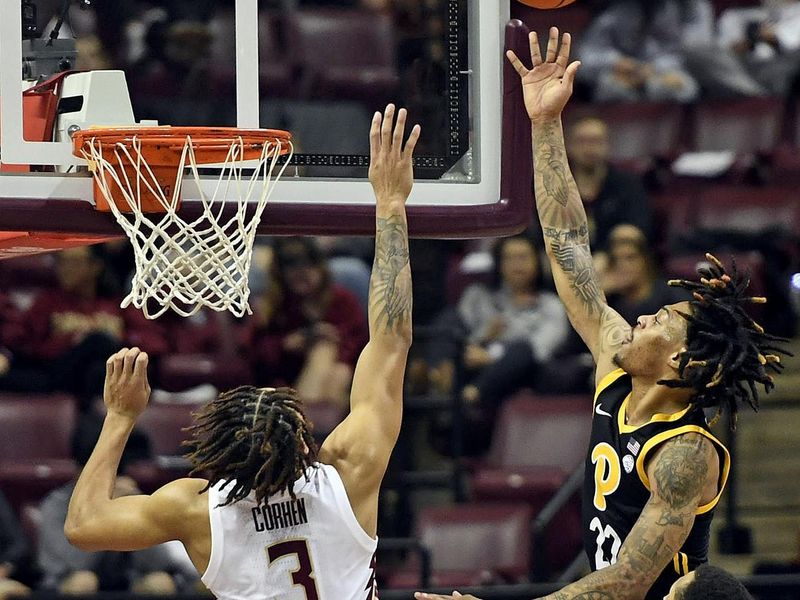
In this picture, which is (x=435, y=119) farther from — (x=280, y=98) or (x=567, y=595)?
(x=567, y=595)

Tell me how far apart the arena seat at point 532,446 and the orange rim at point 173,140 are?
3.02m

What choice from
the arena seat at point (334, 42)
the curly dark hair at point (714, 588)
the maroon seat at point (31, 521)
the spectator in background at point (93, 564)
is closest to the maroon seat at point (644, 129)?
the arena seat at point (334, 42)

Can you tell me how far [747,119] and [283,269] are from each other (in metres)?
3.16

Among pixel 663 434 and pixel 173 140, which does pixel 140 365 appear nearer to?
pixel 173 140

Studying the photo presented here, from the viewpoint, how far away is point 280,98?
17.3 feet

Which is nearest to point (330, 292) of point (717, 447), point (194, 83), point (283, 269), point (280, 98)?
point (283, 269)

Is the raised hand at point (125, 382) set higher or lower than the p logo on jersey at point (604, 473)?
higher

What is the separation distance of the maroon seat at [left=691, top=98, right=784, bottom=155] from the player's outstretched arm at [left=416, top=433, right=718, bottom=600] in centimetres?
517

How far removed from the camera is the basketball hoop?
13.0 feet

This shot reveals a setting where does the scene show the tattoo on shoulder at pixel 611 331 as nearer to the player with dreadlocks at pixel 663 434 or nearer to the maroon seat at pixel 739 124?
the player with dreadlocks at pixel 663 434

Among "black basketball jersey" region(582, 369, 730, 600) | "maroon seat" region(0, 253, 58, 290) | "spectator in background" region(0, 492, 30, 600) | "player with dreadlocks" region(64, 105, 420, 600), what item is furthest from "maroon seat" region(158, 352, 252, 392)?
"player with dreadlocks" region(64, 105, 420, 600)

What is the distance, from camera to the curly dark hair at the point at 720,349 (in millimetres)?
3799

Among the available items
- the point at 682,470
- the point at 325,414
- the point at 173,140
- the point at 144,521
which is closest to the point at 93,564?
the point at 325,414

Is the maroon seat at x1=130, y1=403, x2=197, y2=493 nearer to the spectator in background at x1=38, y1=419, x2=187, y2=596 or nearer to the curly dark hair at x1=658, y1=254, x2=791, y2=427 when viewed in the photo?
the spectator in background at x1=38, y1=419, x2=187, y2=596
